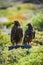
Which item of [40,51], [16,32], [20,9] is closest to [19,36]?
[16,32]

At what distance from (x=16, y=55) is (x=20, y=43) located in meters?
2.33

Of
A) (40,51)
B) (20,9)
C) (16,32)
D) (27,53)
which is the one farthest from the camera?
(20,9)

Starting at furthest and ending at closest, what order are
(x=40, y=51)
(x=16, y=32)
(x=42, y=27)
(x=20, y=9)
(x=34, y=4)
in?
(x=34, y=4) < (x=20, y=9) < (x=42, y=27) < (x=16, y=32) < (x=40, y=51)

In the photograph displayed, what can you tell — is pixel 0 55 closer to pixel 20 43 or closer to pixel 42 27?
pixel 20 43

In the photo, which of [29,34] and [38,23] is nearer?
[29,34]

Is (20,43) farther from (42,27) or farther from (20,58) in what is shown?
(42,27)

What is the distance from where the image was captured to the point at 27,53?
11.1 meters

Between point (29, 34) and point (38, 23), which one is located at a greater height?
point (38, 23)

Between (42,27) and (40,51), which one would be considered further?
(42,27)

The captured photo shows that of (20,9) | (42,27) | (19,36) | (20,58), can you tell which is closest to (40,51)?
(20,58)

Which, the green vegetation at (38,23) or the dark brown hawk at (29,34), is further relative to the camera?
the green vegetation at (38,23)

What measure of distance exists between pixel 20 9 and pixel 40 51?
25.5 metres

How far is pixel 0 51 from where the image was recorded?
1074 centimetres

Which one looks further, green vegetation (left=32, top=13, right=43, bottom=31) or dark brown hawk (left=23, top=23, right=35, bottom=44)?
green vegetation (left=32, top=13, right=43, bottom=31)
